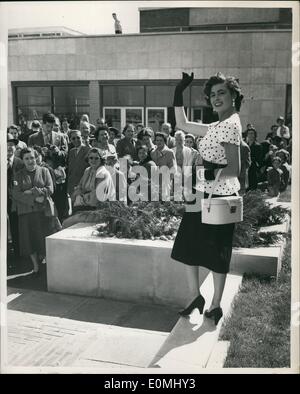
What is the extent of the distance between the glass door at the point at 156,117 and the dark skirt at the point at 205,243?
12.0 m

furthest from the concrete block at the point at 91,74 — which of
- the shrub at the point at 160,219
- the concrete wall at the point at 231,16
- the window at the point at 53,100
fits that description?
the shrub at the point at 160,219

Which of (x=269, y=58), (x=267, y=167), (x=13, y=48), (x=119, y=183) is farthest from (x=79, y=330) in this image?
(x=13, y=48)

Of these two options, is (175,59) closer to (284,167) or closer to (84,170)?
(284,167)

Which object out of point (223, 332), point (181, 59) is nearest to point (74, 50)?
point (181, 59)

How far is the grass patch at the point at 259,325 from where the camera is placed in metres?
3.52

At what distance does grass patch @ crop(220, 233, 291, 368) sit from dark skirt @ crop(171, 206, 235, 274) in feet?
1.89

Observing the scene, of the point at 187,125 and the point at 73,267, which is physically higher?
the point at 187,125

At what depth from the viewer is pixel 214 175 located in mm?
3594

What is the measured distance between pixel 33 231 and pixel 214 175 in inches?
129

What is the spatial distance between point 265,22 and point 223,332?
55.1 feet

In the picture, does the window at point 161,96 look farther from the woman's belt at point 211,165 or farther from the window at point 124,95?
the woman's belt at point 211,165

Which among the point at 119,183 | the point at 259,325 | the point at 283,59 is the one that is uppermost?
the point at 283,59

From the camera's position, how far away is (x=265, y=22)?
59.4 feet
